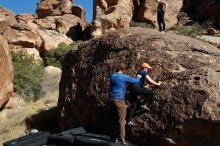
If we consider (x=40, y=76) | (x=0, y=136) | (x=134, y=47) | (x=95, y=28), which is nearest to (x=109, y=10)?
(x=95, y=28)

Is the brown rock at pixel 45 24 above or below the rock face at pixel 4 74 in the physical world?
above

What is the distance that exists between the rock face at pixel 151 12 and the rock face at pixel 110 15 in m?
0.86

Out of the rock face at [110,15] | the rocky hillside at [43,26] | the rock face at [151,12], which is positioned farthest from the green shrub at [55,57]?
the rock face at [151,12]

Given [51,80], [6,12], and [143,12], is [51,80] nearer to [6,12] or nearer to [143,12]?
[143,12]

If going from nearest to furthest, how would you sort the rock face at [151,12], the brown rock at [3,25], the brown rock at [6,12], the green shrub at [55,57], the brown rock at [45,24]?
the brown rock at [3,25] → the green shrub at [55,57] → the rock face at [151,12] → the brown rock at [45,24] → the brown rock at [6,12]

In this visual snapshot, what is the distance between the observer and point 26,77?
26.7 meters

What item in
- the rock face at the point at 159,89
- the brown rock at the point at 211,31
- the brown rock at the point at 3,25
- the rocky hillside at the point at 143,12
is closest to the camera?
the rock face at the point at 159,89

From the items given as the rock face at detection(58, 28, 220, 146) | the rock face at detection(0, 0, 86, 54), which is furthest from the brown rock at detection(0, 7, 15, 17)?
the rock face at detection(58, 28, 220, 146)

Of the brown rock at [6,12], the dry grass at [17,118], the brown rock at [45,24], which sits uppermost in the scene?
the brown rock at [6,12]

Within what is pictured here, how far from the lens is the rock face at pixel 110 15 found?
3688 centimetres

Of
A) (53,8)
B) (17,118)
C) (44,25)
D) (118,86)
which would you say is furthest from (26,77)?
(53,8)

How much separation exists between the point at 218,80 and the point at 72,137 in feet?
11.2

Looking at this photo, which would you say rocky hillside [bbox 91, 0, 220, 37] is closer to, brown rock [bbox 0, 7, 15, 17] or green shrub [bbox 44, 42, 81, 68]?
green shrub [bbox 44, 42, 81, 68]

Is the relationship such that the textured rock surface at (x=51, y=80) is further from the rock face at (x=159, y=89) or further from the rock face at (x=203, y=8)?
the rock face at (x=203, y=8)
